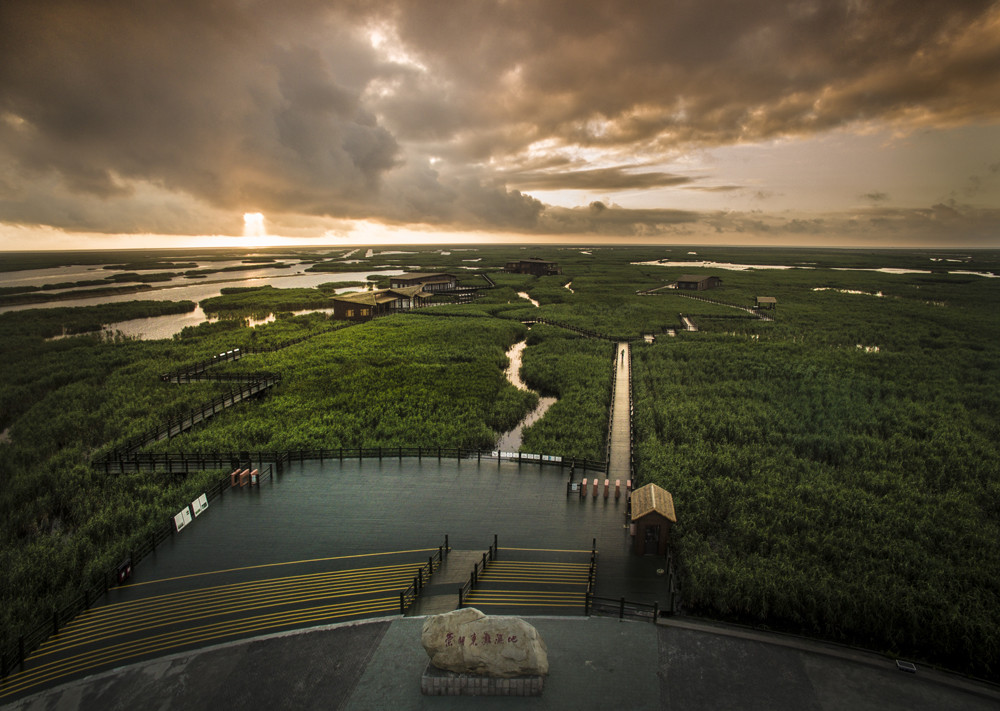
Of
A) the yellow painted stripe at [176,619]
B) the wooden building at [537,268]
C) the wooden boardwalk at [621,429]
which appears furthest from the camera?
the wooden building at [537,268]

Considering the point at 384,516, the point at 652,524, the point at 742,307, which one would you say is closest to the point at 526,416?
the point at 384,516

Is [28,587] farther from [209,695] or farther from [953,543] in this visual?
[953,543]

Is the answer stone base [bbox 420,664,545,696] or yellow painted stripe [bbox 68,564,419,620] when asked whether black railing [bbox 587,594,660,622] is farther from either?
yellow painted stripe [bbox 68,564,419,620]

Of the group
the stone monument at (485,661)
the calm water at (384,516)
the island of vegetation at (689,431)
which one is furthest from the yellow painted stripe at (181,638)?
the stone monument at (485,661)

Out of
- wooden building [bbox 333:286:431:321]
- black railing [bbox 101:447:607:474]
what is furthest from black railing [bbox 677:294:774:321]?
black railing [bbox 101:447:607:474]

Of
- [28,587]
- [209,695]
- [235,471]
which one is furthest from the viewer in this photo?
[235,471]

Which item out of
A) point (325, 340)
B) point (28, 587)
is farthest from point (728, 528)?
point (325, 340)

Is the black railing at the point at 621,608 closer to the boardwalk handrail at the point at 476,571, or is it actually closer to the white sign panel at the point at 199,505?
the boardwalk handrail at the point at 476,571
